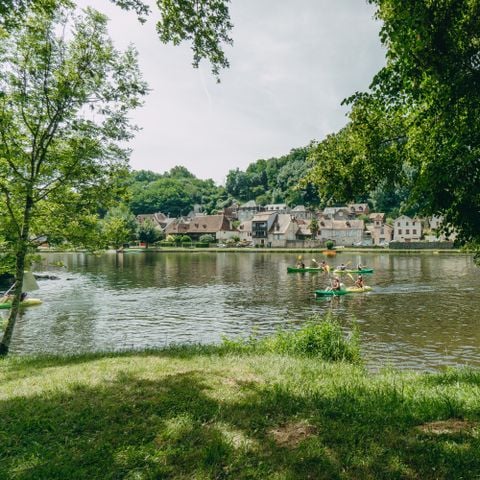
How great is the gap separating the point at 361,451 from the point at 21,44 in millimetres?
13584

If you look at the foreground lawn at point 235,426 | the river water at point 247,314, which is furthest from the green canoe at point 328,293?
the foreground lawn at point 235,426

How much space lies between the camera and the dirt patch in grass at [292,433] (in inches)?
202

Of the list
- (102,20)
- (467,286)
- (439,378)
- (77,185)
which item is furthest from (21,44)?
(467,286)

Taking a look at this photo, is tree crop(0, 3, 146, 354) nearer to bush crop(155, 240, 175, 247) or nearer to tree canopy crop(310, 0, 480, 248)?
tree canopy crop(310, 0, 480, 248)

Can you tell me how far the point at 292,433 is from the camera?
5.38m

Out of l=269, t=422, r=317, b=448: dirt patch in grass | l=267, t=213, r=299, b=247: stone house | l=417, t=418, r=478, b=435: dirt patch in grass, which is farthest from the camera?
l=267, t=213, r=299, b=247: stone house

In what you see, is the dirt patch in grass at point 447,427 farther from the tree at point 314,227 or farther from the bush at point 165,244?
the tree at point 314,227

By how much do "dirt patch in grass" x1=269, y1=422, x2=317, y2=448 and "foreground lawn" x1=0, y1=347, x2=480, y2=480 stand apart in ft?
0.07

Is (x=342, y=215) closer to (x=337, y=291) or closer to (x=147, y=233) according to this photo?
(x=147, y=233)

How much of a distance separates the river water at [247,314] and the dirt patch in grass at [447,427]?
29.4ft

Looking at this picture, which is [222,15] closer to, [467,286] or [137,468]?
[137,468]

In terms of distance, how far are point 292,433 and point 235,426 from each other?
77cm

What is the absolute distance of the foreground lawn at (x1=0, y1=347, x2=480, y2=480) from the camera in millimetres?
4578

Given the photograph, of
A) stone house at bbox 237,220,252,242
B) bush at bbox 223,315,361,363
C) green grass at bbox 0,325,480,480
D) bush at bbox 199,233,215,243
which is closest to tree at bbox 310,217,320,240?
stone house at bbox 237,220,252,242
